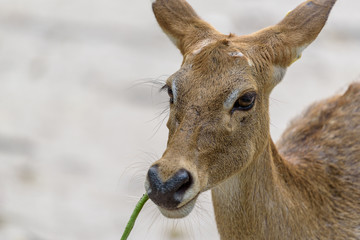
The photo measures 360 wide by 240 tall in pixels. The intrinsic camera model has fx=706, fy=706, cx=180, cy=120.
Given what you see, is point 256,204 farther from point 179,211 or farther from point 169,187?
point 169,187

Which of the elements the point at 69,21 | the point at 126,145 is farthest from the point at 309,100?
the point at 69,21

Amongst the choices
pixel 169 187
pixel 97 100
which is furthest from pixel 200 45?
pixel 97 100

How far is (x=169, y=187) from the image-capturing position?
14.3ft

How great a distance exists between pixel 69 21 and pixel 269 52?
23.6 feet

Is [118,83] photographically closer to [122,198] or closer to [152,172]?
[122,198]

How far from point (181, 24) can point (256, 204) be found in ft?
4.96

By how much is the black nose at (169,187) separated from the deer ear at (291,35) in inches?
44.7

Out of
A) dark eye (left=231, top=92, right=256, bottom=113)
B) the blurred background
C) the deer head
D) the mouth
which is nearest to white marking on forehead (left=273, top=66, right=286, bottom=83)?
the deer head

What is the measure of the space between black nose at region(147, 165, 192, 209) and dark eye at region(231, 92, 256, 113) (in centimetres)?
63

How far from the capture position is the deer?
4648mm

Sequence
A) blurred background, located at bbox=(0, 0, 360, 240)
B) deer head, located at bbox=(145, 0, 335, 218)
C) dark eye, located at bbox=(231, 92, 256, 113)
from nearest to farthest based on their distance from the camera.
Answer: deer head, located at bbox=(145, 0, 335, 218) < dark eye, located at bbox=(231, 92, 256, 113) < blurred background, located at bbox=(0, 0, 360, 240)

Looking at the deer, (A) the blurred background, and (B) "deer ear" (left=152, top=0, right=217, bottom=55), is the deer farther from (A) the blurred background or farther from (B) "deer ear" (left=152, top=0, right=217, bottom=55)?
(A) the blurred background

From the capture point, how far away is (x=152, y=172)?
4.42 metres

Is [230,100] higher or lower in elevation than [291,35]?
lower
